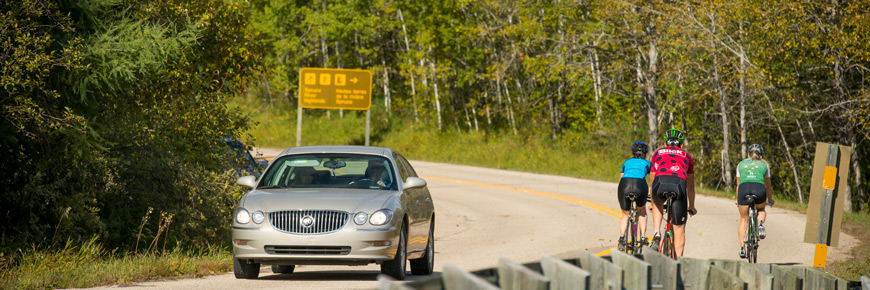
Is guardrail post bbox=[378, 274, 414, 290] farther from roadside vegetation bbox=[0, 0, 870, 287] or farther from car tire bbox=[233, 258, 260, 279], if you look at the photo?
car tire bbox=[233, 258, 260, 279]

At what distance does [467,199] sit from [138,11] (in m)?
13.7

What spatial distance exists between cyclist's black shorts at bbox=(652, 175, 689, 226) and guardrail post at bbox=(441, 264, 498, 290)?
9.06 metres

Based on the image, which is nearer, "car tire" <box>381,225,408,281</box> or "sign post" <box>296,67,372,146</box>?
"car tire" <box>381,225,408,281</box>

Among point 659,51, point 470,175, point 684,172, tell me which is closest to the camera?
point 684,172

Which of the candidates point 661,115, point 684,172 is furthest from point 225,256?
point 661,115

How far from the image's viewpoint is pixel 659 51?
112 feet

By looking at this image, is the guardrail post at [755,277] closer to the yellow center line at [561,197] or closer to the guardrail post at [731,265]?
the guardrail post at [731,265]

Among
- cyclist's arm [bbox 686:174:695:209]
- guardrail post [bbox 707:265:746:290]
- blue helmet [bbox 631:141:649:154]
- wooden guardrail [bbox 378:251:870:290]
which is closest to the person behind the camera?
wooden guardrail [bbox 378:251:870:290]

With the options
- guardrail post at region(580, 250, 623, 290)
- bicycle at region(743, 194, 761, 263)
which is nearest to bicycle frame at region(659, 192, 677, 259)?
bicycle at region(743, 194, 761, 263)

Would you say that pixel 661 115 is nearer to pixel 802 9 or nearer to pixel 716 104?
pixel 716 104

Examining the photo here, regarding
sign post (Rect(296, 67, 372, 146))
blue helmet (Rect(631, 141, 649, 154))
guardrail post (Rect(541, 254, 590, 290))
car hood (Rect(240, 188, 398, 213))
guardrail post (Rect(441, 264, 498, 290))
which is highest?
sign post (Rect(296, 67, 372, 146))

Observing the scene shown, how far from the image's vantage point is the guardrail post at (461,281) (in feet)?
11.5

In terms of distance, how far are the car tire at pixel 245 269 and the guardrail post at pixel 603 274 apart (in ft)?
24.5

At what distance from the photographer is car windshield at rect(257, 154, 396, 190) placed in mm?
11773
